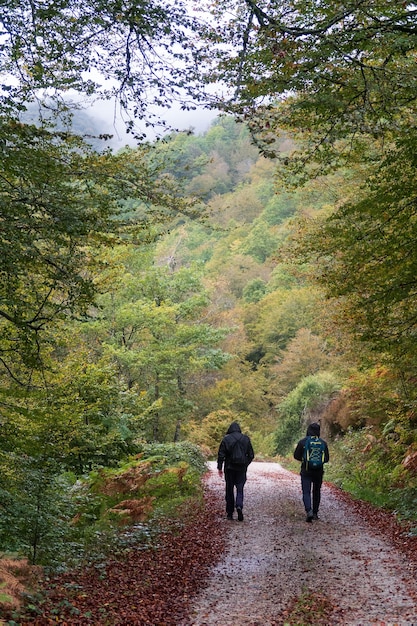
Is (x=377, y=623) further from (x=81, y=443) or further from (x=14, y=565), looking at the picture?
(x=81, y=443)

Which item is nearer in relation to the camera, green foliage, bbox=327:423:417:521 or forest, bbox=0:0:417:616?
forest, bbox=0:0:417:616

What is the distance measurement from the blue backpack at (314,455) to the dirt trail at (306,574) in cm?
90

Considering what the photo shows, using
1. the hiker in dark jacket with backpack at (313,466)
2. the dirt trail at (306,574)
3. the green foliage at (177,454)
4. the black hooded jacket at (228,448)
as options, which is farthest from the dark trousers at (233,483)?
the green foliage at (177,454)

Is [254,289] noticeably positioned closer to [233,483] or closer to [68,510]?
[233,483]

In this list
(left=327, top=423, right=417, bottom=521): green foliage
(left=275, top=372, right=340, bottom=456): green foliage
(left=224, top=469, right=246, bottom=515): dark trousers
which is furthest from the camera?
(left=275, top=372, right=340, bottom=456): green foliage

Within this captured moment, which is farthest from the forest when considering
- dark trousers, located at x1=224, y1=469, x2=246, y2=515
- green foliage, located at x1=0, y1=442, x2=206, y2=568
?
dark trousers, located at x1=224, y1=469, x2=246, y2=515

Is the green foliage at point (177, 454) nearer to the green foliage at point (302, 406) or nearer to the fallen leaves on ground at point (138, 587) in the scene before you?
the fallen leaves on ground at point (138, 587)

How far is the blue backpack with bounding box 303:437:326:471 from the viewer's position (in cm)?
942

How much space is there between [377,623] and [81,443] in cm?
902

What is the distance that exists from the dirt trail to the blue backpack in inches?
35.3

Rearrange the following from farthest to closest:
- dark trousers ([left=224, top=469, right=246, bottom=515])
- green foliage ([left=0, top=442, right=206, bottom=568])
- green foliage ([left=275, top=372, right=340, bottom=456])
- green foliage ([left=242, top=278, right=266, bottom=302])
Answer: green foliage ([left=242, top=278, right=266, bottom=302]), green foliage ([left=275, top=372, right=340, bottom=456]), dark trousers ([left=224, top=469, right=246, bottom=515]), green foliage ([left=0, top=442, right=206, bottom=568])

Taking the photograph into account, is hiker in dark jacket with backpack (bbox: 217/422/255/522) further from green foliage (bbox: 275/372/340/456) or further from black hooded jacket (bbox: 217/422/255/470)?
green foliage (bbox: 275/372/340/456)

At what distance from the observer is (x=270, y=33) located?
202 inches

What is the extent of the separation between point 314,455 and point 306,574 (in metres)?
3.39
